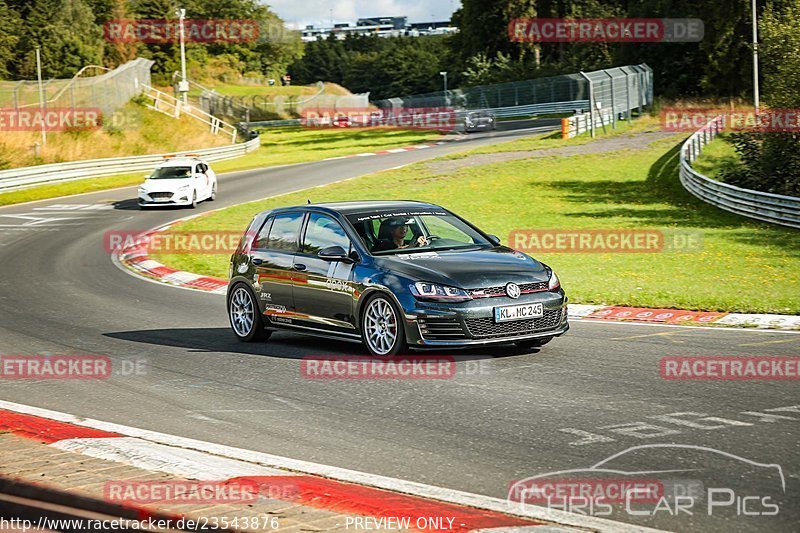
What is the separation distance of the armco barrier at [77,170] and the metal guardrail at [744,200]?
77.0ft

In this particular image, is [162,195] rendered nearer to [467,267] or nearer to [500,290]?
[467,267]

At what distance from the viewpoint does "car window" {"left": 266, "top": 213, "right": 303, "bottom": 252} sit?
12.3m

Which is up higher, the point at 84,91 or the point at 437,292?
the point at 84,91

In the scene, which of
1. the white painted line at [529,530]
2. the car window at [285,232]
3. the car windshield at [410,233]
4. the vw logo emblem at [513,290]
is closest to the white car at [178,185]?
the car window at [285,232]

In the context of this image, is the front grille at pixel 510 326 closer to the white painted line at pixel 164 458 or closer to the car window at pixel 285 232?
the car window at pixel 285 232

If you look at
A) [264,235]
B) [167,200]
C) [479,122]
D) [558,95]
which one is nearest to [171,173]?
[167,200]

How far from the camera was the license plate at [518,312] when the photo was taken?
10304 millimetres

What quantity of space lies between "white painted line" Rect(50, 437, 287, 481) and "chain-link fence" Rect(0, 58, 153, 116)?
42.1 meters

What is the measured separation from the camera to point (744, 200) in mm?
28766

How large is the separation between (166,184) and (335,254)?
23.8m

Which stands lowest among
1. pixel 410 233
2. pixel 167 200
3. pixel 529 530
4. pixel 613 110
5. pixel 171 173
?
pixel 167 200

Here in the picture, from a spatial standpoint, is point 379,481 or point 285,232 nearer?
point 379,481

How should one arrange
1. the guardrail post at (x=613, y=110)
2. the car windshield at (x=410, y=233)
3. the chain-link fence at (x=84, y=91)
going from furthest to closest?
the guardrail post at (x=613, y=110), the chain-link fence at (x=84, y=91), the car windshield at (x=410, y=233)

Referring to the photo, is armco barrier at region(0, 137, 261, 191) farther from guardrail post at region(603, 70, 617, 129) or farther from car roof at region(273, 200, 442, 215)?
car roof at region(273, 200, 442, 215)
